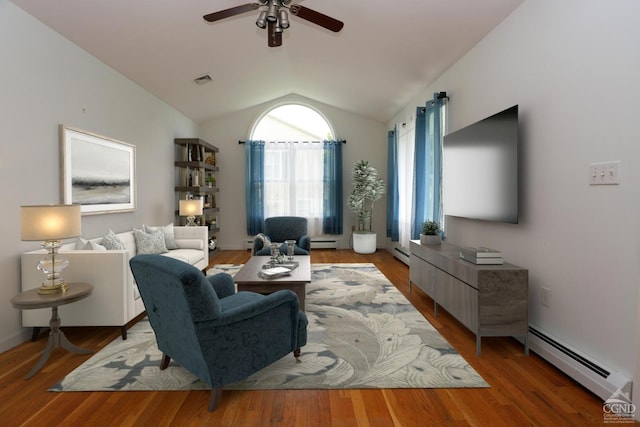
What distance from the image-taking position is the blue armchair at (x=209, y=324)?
1.83 m

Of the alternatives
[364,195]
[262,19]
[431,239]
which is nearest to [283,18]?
[262,19]

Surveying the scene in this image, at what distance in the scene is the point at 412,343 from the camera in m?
2.82

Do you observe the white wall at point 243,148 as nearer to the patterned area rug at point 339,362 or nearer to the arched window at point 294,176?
the arched window at point 294,176

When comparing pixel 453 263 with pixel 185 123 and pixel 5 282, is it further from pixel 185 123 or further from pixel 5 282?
pixel 185 123

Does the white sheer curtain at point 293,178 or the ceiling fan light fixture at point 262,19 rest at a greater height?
the ceiling fan light fixture at point 262,19

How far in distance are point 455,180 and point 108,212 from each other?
3891 millimetres

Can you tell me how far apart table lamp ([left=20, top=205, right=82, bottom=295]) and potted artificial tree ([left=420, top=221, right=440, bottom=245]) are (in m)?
3.25

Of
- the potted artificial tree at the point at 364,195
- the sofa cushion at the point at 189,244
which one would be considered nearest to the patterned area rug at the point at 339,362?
the sofa cushion at the point at 189,244

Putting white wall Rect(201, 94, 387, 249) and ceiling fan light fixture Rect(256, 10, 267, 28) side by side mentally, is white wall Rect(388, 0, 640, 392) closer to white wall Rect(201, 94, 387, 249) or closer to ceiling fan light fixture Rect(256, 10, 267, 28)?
ceiling fan light fixture Rect(256, 10, 267, 28)

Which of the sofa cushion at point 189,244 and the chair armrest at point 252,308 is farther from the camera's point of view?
the sofa cushion at point 189,244

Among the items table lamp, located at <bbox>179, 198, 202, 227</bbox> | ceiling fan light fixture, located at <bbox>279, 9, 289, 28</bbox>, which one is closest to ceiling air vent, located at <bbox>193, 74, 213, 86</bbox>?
table lamp, located at <bbox>179, 198, 202, 227</bbox>

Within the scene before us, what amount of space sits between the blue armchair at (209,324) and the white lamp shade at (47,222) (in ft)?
2.84

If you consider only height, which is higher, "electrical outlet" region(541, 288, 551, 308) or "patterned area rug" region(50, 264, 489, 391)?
"electrical outlet" region(541, 288, 551, 308)

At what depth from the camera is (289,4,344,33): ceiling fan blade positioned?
A: 263cm
